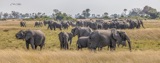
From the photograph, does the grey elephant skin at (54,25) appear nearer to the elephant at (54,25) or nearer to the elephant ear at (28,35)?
the elephant at (54,25)

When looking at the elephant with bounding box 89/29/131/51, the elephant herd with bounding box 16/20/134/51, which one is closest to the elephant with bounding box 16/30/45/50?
the elephant herd with bounding box 16/20/134/51

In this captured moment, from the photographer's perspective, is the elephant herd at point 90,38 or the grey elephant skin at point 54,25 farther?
the grey elephant skin at point 54,25

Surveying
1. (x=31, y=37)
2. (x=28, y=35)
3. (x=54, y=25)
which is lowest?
(x=54, y=25)

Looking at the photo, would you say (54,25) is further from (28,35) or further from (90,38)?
(90,38)

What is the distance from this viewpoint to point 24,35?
2502 cm

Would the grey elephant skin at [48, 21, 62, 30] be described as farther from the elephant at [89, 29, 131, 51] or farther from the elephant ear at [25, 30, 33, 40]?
the elephant at [89, 29, 131, 51]

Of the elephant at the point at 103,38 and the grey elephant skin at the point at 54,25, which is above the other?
the elephant at the point at 103,38

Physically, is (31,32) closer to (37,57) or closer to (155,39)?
(37,57)

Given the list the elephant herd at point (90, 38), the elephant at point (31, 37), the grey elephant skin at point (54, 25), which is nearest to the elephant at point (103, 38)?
the elephant herd at point (90, 38)

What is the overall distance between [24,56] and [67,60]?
2006 mm

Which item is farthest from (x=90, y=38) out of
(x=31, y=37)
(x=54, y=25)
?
(x=54, y=25)

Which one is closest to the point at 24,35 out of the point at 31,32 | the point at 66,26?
the point at 31,32

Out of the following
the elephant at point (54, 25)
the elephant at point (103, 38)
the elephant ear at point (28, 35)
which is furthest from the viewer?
the elephant at point (54, 25)

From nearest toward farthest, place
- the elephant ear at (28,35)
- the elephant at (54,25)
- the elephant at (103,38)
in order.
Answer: the elephant at (103,38), the elephant ear at (28,35), the elephant at (54,25)
